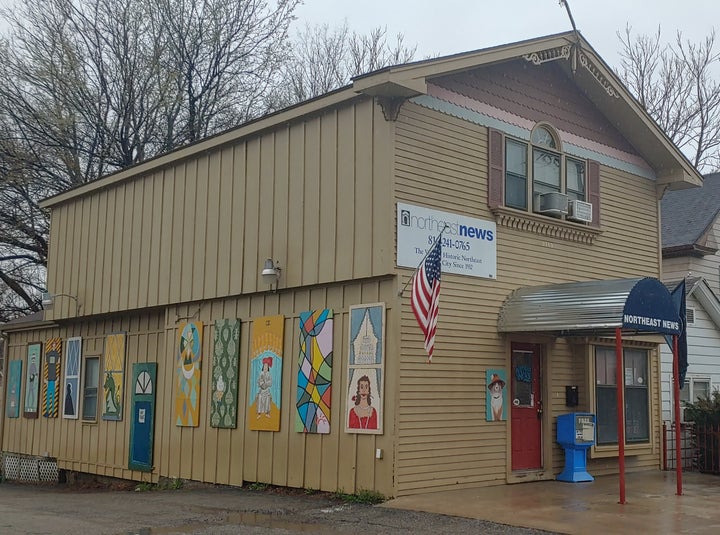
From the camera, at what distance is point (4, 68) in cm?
2758

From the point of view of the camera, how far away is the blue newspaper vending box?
1359 centimetres

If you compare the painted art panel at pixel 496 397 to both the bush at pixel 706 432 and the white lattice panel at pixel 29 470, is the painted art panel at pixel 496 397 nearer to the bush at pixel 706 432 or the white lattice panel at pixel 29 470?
the bush at pixel 706 432

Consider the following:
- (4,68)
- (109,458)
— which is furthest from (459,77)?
(4,68)

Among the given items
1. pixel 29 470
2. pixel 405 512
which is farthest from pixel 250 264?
pixel 29 470

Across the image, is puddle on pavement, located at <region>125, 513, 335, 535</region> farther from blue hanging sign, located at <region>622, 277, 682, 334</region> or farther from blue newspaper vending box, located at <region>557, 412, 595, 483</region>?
blue newspaper vending box, located at <region>557, 412, 595, 483</region>

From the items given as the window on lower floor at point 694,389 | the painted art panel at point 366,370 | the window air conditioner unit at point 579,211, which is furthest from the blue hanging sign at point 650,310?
the window on lower floor at point 694,389

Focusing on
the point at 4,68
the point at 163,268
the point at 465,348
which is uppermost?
the point at 4,68

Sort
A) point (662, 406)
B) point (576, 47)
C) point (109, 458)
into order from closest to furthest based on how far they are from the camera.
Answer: point (576, 47) → point (662, 406) → point (109, 458)

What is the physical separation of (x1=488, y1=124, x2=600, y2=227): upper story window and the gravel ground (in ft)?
17.1

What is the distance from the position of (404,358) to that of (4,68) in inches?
821

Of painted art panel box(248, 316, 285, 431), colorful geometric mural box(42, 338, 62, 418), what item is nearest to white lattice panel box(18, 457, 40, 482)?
colorful geometric mural box(42, 338, 62, 418)

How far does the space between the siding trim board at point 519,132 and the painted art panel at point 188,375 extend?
231 inches

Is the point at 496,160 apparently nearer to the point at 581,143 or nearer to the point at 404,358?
the point at 581,143

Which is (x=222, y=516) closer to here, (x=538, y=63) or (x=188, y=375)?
(x=188, y=375)
